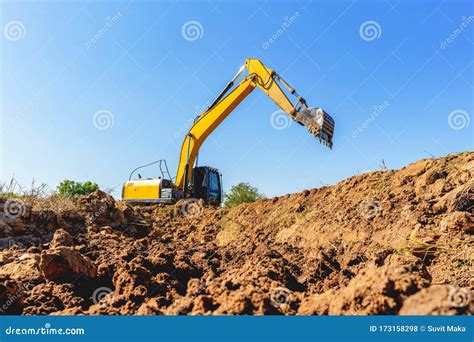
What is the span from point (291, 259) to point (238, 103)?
8.71 m

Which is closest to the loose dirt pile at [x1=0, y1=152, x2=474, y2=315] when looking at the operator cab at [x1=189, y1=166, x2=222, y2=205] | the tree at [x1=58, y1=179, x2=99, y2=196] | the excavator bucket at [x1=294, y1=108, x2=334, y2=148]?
the excavator bucket at [x1=294, y1=108, x2=334, y2=148]

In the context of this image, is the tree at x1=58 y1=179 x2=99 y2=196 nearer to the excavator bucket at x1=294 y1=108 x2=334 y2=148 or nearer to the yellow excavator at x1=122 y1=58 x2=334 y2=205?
the yellow excavator at x1=122 y1=58 x2=334 y2=205

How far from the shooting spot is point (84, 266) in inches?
157

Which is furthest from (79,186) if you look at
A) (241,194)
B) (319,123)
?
(319,123)

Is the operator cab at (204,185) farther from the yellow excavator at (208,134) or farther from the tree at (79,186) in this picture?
the tree at (79,186)

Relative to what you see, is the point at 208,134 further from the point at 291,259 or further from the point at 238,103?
the point at 291,259

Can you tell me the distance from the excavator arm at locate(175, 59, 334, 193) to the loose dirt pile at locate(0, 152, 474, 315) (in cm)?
157

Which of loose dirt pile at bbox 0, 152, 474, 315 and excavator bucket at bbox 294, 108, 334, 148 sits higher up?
excavator bucket at bbox 294, 108, 334, 148

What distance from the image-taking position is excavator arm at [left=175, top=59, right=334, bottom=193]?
9898 millimetres

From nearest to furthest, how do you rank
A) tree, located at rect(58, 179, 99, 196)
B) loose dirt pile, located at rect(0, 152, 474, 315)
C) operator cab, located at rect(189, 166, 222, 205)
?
loose dirt pile, located at rect(0, 152, 474, 315), operator cab, located at rect(189, 166, 222, 205), tree, located at rect(58, 179, 99, 196)

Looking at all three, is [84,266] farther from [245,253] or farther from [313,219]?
[313,219]

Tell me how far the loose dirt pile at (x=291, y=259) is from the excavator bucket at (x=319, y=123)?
1194 mm

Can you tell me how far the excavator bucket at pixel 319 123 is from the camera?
383 inches

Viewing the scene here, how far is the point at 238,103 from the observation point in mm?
13242
